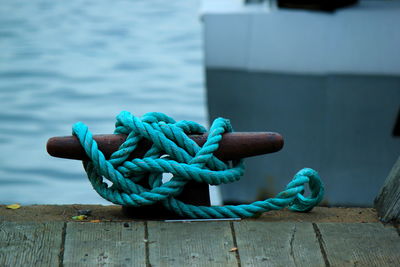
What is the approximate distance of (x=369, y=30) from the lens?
5.18m

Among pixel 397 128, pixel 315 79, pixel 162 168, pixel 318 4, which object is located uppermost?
pixel 162 168

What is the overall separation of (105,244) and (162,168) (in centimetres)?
31

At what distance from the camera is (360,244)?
2355 millimetres

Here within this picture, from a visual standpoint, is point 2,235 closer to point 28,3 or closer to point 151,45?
point 151,45

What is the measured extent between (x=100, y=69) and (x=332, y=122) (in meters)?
5.06

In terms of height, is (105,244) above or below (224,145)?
below

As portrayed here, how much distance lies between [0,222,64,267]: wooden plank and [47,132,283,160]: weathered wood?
9.2 inches

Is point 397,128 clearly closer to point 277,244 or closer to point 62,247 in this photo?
point 277,244

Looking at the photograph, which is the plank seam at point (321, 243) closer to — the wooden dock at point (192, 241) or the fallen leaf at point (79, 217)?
the wooden dock at point (192, 241)

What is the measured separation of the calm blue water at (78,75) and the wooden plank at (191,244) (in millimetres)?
4468

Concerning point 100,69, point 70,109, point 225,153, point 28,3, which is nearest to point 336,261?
point 225,153

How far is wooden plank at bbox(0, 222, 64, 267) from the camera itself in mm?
2217

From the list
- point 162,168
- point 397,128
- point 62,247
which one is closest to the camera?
point 62,247

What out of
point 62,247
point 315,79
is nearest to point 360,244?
point 62,247
